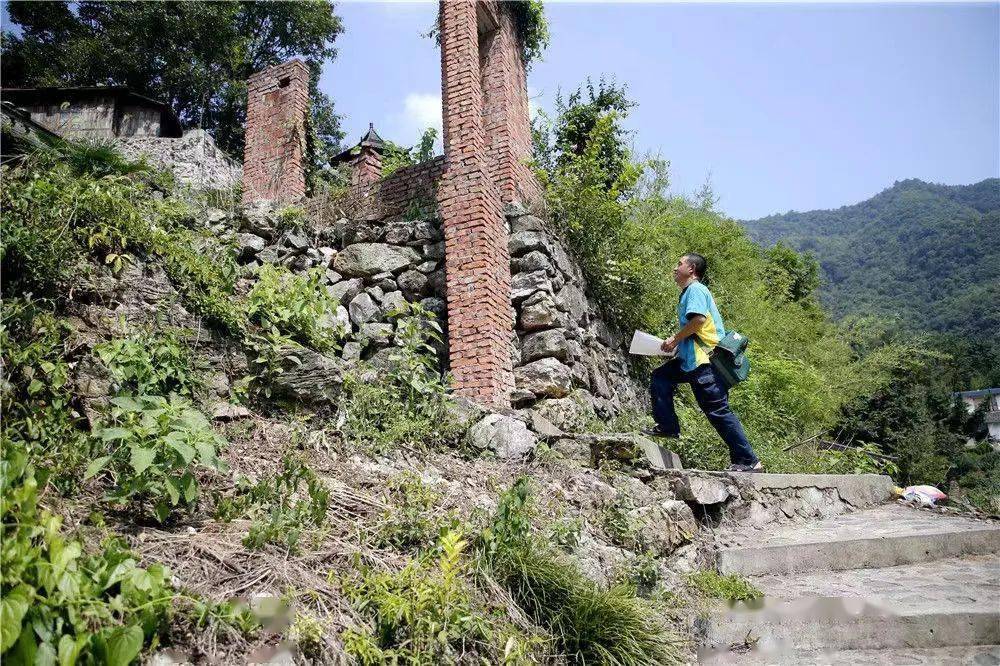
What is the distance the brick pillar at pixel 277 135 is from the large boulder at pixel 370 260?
1833mm

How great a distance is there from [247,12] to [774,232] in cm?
5030

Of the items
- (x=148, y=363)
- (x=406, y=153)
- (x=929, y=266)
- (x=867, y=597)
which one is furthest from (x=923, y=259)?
(x=148, y=363)

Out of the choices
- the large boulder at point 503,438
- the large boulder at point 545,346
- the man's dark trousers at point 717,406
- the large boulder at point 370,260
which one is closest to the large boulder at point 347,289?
the large boulder at point 370,260

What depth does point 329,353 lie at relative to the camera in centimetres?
564

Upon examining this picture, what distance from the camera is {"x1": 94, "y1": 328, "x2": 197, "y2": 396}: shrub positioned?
3719 mm

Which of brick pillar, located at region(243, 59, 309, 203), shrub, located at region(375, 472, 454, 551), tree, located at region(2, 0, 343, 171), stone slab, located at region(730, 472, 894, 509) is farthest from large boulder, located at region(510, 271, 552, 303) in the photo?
tree, located at region(2, 0, 343, 171)

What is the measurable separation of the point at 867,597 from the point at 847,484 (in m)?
3.73

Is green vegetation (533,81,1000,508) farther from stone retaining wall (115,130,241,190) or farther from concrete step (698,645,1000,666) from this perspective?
stone retaining wall (115,130,241,190)

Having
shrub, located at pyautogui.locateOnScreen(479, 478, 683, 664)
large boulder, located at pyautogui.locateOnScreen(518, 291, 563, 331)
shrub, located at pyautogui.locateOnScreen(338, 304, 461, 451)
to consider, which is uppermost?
large boulder, located at pyautogui.locateOnScreen(518, 291, 563, 331)

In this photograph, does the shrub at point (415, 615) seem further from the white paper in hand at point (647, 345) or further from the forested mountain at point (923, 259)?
the forested mountain at point (923, 259)

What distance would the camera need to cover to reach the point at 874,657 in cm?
313

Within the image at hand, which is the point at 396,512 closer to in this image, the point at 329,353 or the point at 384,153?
the point at 329,353

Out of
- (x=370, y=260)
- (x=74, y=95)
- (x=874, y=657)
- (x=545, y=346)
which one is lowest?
(x=874, y=657)

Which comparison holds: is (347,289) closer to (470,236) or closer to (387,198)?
(387,198)
